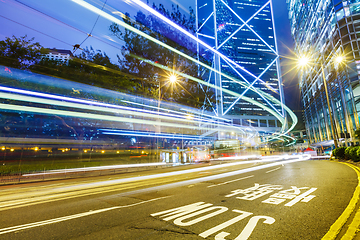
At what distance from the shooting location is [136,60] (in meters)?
22.8

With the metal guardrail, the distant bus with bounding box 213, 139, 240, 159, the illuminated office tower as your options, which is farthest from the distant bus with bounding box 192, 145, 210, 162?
the illuminated office tower

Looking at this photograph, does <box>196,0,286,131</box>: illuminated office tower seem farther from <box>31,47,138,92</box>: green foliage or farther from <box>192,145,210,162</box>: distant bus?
<box>31,47,138,92</box>: green foliage

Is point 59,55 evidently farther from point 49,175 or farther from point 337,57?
point 337,57

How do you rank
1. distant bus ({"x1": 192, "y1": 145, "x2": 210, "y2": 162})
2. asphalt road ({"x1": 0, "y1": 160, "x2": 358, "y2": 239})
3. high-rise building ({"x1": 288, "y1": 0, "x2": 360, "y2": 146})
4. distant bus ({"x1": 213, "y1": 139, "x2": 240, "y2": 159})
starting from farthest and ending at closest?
distant bus ({"x1": 213, "y1": 139, "x2": 240, "y2": 159}) → distant bus ({"x1": 192, "y1": 145, "x2": 210, "y2": 162}) → high-rise building ({"x1": 288, "y1": 0, "x2": 360, "y2": 146}) → asphalt road ({"x1": 0, "y1": 160, "x2": 358, "y2": 239})

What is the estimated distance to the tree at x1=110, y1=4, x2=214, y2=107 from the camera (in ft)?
71.4

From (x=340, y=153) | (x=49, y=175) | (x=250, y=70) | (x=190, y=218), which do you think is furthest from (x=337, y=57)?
(x=250, y=70)

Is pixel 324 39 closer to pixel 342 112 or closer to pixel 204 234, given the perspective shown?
pixel 342 112

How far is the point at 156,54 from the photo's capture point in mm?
22984

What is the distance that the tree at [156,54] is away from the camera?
21.8 metres

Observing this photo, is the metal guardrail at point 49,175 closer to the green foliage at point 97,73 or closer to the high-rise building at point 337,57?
the green foliage at point 97,73

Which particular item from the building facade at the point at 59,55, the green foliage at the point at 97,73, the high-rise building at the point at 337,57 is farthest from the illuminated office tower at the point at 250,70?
the building facade at the point at 59,55

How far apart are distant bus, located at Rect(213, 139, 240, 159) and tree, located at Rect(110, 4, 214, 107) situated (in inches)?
478

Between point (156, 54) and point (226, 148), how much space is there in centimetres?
2179

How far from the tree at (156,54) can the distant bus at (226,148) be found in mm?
12152
